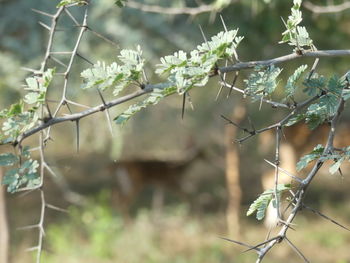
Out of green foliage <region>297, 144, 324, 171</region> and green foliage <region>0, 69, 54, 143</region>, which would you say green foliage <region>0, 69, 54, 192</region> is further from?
green foliage <region>297, 144, 324, 171</region>

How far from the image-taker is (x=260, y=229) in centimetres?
848

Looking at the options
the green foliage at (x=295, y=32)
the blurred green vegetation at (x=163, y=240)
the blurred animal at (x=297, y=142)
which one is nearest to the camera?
the green foliage at (x=295, y=32)

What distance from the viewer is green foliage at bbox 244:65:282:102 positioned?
1745mm

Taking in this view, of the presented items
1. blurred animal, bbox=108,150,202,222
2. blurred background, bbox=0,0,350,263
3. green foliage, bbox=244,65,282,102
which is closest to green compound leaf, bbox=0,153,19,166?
green foliage, bbox=244,65,282,102

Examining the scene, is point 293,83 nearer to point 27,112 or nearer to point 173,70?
point 173,70

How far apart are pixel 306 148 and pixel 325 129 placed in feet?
1.23

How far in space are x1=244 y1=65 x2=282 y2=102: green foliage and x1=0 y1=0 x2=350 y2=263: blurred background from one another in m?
2.60

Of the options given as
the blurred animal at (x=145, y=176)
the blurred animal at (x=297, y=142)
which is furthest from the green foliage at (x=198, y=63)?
the blurred animal at (x=145, y=176)

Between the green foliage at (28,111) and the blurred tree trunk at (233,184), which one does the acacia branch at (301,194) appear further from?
the blurred tree trunk at (233,184)

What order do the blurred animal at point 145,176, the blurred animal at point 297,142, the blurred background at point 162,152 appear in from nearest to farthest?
the blurred background at point 162,152 < the blurred animal at point 297,142 < the blurred animal at point 145,176

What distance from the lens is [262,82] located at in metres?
1.76

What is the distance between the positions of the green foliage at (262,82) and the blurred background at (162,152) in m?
2.60

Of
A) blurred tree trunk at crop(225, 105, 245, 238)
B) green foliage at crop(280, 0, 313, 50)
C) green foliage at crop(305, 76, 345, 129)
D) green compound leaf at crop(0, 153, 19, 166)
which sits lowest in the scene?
Answer: blurred tree trunk at crop(225, 105, 245, 238)

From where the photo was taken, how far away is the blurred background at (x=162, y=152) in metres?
5.51
